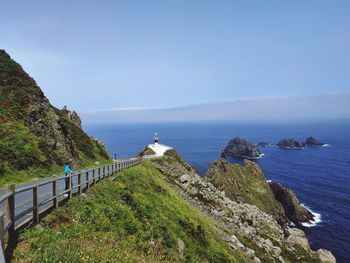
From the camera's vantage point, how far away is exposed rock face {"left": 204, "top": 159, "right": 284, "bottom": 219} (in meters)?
65.9

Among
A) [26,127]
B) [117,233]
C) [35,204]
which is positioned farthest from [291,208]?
[35,204]

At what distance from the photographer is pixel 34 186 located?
12492 mm

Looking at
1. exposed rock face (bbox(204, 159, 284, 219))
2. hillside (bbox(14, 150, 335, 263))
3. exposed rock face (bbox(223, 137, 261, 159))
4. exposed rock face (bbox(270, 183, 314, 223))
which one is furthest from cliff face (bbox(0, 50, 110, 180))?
exposed rock face (bbox(223, 137, 261, 159))

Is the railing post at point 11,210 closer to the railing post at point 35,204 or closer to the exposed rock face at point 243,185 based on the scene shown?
the railing post at point 35,204

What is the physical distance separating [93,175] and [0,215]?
1519 cm

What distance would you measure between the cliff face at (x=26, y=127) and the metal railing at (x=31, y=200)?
1257 cm

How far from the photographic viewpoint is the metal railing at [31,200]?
34.0 feet

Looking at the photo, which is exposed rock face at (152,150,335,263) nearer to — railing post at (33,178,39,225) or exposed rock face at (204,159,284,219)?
exposed rock face at (204,159,284,219)

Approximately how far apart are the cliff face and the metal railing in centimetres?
1257

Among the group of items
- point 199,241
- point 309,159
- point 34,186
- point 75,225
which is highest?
point 34,186

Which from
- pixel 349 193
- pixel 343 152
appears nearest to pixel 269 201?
pixel 349 193

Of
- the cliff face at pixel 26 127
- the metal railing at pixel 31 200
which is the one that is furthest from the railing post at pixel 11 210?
the cliff face at pixel 26 127

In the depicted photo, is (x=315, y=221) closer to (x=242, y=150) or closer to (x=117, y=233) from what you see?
(x=117, y=233)

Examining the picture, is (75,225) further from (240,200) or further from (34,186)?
(240,200)
